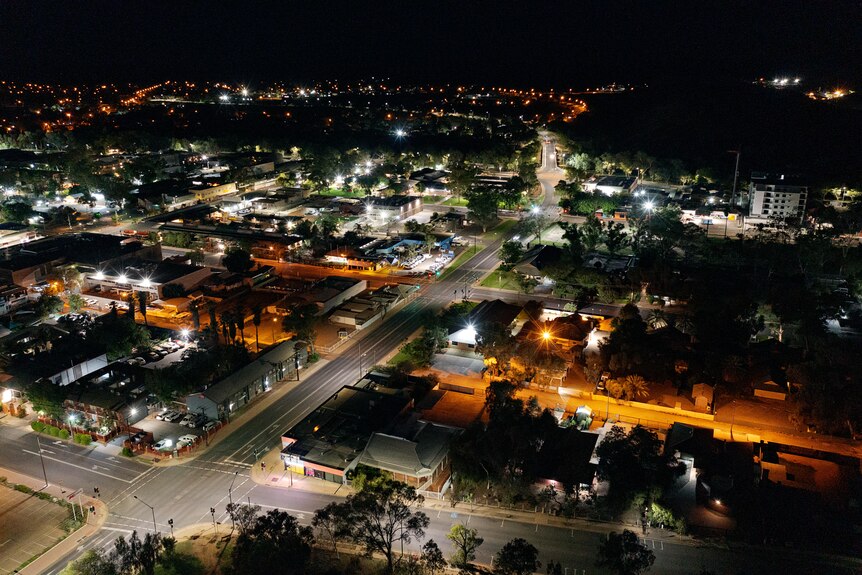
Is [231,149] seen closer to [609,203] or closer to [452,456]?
[609,203]

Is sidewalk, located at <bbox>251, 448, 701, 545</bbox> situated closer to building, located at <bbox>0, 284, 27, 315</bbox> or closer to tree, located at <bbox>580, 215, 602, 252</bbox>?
building, located at <bbox>0, 284, 27, 315</bbox>

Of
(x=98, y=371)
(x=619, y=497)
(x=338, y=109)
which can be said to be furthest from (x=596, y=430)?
(x=338, y=109)

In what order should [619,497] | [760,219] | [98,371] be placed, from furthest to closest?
[760,219] < [98,371] < [619,497]

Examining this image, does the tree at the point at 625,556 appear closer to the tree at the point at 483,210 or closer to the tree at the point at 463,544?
the tree at the point at 463,544

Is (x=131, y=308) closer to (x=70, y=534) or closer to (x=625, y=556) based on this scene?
(x=70, y=534)

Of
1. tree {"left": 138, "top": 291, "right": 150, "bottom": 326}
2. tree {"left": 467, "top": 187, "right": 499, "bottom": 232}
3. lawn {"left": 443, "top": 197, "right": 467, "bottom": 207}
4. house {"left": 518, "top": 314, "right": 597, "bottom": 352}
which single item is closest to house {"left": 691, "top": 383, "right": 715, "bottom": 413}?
house {"left": 518, "top": 314, "right": 597, "bottom": 352}

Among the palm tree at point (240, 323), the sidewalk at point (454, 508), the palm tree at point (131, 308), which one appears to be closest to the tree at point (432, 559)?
the sidewalk at point (454, 508)

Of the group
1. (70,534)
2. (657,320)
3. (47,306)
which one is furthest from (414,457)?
(47,306)
